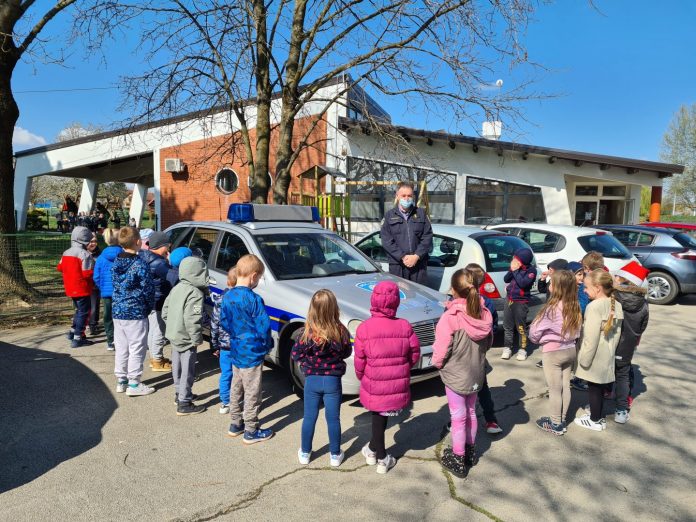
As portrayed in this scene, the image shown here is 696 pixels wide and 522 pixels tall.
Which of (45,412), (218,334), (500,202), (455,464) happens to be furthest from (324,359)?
(500,202)

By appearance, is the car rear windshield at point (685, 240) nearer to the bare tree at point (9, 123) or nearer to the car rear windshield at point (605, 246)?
the car rear windshield at point (605, 246)

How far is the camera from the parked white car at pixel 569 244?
841 centimetres

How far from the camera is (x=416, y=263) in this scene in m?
6.14

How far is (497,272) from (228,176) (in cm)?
1311

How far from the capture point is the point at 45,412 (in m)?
4.33

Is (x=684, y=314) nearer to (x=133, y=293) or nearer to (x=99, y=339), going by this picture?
(x=133, y=293)

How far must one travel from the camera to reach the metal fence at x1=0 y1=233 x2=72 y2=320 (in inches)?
314

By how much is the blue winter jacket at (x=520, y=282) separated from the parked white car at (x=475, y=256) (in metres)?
0.22

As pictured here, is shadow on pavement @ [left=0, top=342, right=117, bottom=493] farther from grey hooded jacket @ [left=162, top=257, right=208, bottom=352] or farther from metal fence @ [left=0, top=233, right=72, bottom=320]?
metal fence @ [left=0, top=233, right=72, bottom=320]

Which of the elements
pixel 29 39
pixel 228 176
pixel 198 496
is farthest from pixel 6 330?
pixel 228 176

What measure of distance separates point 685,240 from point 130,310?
10.9 m

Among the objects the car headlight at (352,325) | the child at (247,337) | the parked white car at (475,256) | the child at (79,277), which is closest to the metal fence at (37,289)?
the child at (79,277)

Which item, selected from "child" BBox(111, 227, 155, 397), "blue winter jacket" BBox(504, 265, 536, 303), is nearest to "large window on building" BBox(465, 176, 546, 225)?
"blue winter jacket" BBox(504, 265, 536, 303)

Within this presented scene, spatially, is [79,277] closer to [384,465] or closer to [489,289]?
[384,465]
